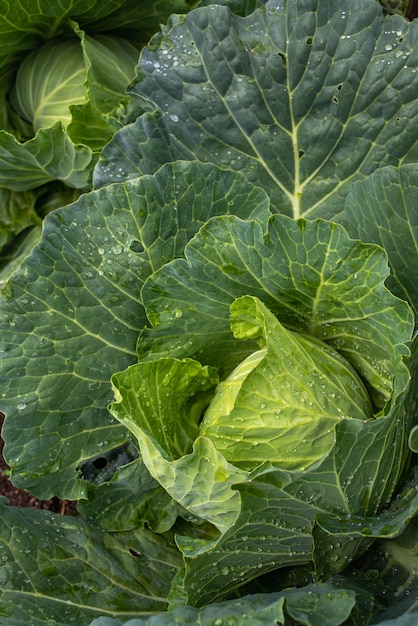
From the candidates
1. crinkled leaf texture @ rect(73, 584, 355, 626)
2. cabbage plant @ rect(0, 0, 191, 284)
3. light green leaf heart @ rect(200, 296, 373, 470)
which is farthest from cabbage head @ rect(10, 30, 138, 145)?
crinkled leaf texture @ rect(73, 584, 355, 626)

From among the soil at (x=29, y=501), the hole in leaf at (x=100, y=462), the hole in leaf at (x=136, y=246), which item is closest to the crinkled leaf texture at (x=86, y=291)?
the hole in leaf at (x=136, y=246)

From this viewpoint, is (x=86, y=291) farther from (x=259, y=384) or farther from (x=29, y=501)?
(x=29, y=501)

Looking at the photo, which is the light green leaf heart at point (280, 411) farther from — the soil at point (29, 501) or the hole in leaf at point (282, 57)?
the soil at point (29, 501)

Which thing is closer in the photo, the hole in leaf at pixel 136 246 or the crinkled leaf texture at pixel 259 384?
the crinkled leaf texture at pixel 259 384

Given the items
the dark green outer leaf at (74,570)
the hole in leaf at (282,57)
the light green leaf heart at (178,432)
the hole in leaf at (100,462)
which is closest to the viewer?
the light green leaf heart at (178,432)

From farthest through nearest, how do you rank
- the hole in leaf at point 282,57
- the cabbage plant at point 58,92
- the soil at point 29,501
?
the soil at point 29,501
the cabbage plant at point 58,92
the hole in leaf at point 282,57

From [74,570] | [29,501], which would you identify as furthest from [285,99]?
[29,501]

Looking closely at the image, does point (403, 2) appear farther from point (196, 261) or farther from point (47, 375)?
point (47, 375)
